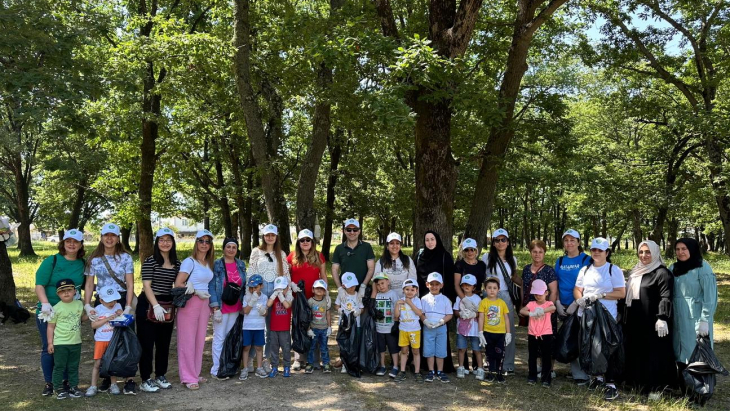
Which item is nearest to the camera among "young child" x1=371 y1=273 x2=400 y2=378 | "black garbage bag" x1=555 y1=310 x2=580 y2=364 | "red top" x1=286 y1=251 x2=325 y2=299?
"black garbage bag" x1=555 y1=310 x2=580 y2=364

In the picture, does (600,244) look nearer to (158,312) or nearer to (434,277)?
(434,277)

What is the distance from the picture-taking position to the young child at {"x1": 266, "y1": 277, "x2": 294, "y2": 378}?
20.0 feet

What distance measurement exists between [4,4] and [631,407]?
1030cm

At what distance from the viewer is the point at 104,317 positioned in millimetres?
5227

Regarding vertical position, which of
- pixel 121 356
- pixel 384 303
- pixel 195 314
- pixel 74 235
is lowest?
pixel 121 356

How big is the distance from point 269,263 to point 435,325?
203 centimetres

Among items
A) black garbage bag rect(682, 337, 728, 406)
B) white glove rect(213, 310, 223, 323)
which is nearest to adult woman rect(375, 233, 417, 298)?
white glove rect(213, 310, 223, 323)

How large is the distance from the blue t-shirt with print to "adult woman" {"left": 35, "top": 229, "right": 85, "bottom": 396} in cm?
518

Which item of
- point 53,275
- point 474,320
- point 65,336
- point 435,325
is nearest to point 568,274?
point 474,320

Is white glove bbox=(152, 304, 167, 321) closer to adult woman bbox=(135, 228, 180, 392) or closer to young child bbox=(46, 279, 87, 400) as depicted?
adult woman bbox=(135, 228, 180, 392)

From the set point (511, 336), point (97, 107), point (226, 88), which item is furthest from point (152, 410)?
point (97, 107)

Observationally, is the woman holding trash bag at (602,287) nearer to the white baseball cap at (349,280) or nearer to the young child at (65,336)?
the white baseball cap at (349,280)

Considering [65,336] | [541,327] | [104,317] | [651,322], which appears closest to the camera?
[65,336]

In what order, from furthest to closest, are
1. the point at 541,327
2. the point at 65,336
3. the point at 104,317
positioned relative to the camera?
the point at 541,327
the point at 104,317
the point at 65,336
